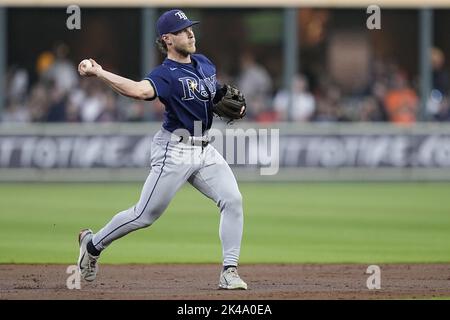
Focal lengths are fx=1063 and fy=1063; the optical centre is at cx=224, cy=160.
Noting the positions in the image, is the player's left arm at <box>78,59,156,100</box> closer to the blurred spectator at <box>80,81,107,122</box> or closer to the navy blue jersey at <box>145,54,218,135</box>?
the navy blue jersey at <box>145,54,218,135</box>

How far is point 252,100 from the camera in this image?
75.5ft

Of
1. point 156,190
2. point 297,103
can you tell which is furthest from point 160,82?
point 297,103

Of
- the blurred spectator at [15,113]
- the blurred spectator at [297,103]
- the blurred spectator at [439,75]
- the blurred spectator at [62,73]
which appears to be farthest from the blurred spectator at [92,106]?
the blurred spectator at [439,75]

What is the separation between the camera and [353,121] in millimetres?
A: 22594

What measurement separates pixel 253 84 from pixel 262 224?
30.2 feet

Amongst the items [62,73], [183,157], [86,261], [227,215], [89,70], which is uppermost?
[62,73]

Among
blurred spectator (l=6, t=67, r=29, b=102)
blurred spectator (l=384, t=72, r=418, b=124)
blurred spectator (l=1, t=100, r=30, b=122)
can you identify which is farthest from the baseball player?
blurred spectator (l=6, t=67, r=29, b=102)

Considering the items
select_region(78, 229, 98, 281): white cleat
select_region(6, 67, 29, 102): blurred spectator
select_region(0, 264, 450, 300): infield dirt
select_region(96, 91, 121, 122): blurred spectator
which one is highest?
select_region(6, 67, 29, 102): blurred spectator

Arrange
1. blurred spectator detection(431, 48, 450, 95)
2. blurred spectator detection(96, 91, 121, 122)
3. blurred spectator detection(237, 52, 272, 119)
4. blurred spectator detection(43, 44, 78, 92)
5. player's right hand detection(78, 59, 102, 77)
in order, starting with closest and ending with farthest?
player's right hand detection(78, 59, 102, 77) → blurred spectator detection(96, 91, 121, 122) → blurred spectator detection(43, 44, 78, 92) → blurred spectator detection(237, 52, 272, 119) → blurred spectator detection(431, 48, 450, 95)

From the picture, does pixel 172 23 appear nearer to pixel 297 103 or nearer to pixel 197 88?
pixel 197 88

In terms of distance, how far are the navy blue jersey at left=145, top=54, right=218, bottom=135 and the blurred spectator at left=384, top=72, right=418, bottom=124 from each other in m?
14.4

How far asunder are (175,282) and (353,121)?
45.3ft

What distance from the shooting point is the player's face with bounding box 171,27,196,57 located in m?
8.48
